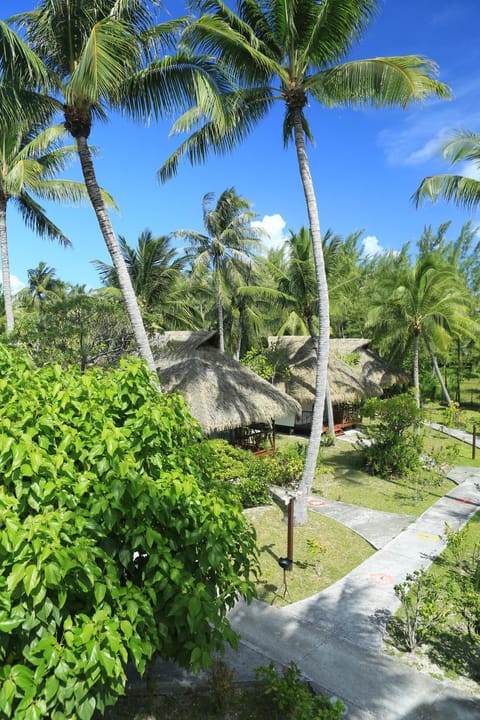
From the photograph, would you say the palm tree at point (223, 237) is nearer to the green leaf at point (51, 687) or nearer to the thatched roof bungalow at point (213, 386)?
the thatched roof bungalow at point (213, 386)

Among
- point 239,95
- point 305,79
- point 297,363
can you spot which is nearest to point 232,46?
point 239,95

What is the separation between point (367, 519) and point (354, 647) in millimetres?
4464

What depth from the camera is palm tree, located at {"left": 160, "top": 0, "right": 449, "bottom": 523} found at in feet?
27.3

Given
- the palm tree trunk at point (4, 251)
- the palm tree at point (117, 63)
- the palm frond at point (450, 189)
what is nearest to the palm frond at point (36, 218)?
the palm tree trunk at point (4, 251)

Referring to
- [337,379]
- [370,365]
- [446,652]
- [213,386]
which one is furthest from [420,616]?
[370,365]

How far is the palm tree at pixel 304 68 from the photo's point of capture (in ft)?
27.3

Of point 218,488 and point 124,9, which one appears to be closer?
point 218,488

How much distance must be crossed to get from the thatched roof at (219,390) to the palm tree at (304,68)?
12.5ft

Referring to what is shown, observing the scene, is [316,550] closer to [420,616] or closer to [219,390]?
[420,616]

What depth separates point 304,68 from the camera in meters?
9.22

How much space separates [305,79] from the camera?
9.47 meters

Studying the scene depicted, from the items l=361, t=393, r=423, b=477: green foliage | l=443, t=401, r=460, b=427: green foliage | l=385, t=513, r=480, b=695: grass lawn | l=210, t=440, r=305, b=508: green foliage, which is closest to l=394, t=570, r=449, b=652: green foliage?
l=385, t=513, r=480, b=695: grass lawn

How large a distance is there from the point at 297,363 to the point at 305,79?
1232 cm

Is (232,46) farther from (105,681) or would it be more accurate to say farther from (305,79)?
(105,681)
